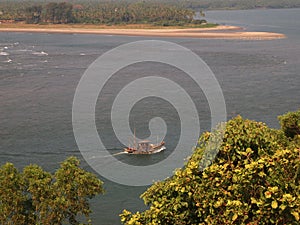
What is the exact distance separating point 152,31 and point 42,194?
7780 centimetres

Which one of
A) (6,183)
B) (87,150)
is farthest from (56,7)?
(6,183)

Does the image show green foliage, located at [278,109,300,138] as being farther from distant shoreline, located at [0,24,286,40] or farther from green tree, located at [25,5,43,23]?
green tree, located at [25,5,43,23]

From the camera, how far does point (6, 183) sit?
1167cm

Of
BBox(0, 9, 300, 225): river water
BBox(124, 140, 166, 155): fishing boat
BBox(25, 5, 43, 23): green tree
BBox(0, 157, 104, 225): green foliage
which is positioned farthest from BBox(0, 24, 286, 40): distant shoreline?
BBox(0, 157, 104, 225): green foliage

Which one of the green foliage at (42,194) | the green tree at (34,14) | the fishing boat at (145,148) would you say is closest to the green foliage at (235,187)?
the green foliage at (42,194)

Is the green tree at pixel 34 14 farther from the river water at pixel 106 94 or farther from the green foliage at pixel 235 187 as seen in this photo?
the green foliage at pixel 235 187

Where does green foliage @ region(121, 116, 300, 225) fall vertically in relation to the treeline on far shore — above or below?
below

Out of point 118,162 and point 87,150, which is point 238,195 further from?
point 87,150

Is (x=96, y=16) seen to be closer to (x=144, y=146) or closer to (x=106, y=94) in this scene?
(x=106, y=94)

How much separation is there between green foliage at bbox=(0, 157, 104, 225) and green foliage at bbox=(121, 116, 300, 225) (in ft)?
11.8

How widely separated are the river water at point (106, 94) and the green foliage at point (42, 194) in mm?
5733

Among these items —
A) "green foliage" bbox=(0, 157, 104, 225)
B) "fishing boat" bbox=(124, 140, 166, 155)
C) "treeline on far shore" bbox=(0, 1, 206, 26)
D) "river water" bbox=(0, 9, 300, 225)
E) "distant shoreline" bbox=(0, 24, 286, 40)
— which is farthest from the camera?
"treeline on far shore" bbox=(0, 1, 206, 26)

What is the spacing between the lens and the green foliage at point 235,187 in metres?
7.09

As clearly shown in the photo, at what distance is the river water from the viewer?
24.1 metres
